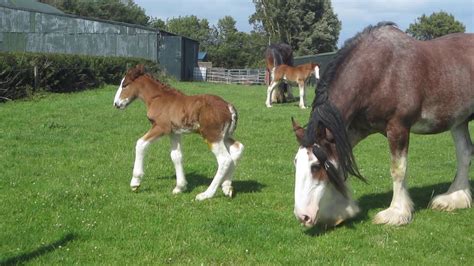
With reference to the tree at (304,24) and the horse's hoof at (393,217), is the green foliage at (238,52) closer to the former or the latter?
the tree at (304,24)

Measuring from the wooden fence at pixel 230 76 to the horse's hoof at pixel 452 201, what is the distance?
44816 mm

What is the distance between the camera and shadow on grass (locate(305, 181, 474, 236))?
6.86 m

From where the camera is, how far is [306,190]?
6367mm

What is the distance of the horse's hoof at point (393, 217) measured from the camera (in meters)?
7.03

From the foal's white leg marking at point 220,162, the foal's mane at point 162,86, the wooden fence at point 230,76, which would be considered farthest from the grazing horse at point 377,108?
the wooden fence at point 230,76

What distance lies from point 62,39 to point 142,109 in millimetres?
27132

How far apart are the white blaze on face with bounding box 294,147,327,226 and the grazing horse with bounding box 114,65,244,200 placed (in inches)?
70.5

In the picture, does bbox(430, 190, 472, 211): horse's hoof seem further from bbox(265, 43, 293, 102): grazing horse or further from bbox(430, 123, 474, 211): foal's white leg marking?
bbox(265, 43, 293, 102): grazing horse

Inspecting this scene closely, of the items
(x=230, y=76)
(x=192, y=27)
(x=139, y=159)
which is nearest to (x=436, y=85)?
(x=139, y=159)

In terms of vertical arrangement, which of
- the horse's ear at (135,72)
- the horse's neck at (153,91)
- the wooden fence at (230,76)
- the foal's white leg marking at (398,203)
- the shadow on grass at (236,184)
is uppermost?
the horse's ear at (135,72)

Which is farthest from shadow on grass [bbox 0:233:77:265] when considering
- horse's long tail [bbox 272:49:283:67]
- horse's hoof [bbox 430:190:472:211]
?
horse's long tail [bbox 272:49:283:67]

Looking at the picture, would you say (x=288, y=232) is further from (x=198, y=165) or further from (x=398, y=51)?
(x=198, y=165)

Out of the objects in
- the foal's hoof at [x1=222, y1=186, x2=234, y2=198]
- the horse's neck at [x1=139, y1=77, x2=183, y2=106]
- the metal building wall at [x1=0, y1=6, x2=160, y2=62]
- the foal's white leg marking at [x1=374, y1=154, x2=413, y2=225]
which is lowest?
the foal's hoof at [x1=222, y1=186, x2=234, y2=198]

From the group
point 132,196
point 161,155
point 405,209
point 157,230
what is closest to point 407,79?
point 405,209
